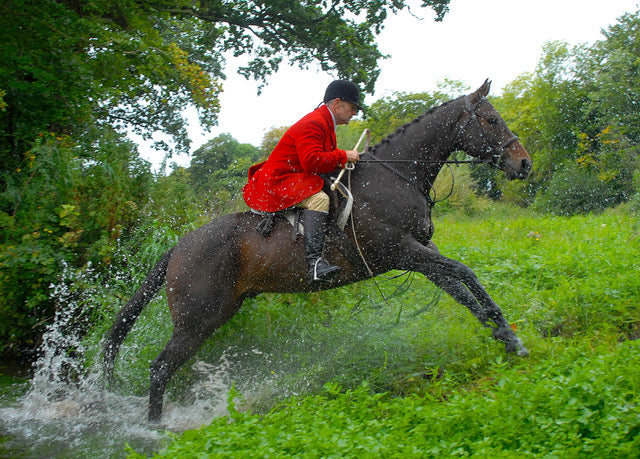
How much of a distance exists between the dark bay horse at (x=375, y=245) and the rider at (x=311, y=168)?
0.23 meters

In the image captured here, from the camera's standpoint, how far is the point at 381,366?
217 inches

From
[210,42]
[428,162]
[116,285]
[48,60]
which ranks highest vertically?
[210,42]

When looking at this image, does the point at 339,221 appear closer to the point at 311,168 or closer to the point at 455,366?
the point at 311,168

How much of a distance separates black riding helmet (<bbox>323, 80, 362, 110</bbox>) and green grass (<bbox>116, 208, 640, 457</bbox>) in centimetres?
212

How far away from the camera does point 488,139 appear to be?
5.25 metres

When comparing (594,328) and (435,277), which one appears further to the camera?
(594,328)

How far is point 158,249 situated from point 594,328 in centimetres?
575

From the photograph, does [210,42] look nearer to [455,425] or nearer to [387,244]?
[387,244]

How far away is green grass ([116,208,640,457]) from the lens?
3354 mm

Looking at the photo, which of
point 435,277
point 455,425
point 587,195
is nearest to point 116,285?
point 435,277

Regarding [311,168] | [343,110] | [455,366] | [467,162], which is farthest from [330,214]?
[455,366]

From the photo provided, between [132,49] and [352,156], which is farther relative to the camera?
[132,49]

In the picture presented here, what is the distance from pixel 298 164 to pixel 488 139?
1910mm

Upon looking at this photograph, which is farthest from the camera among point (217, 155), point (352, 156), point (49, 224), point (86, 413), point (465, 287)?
point (217, 155)
